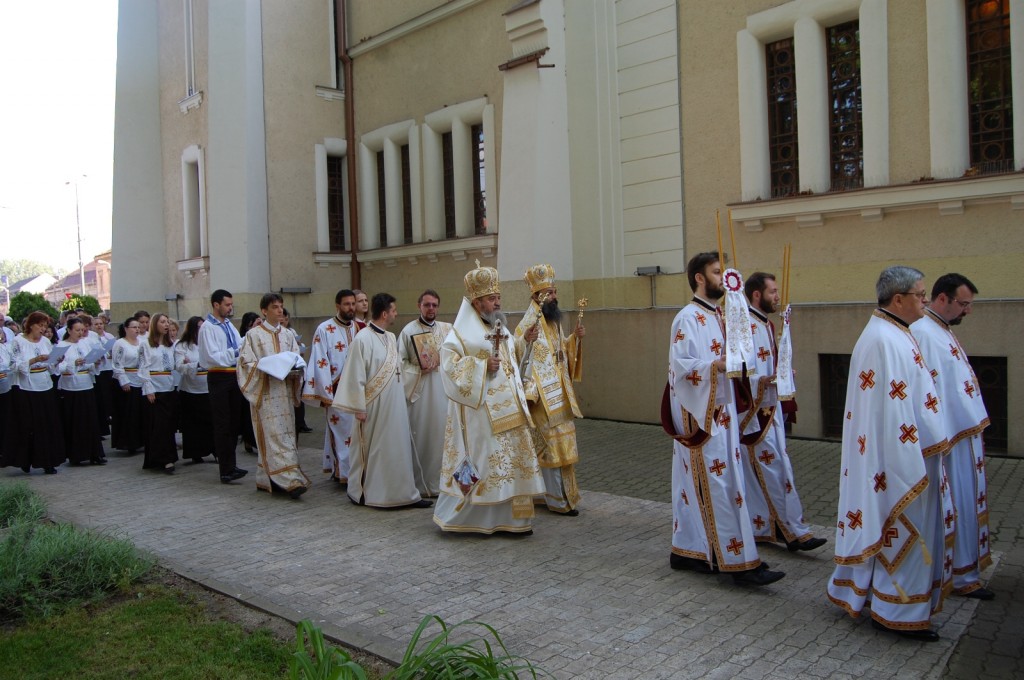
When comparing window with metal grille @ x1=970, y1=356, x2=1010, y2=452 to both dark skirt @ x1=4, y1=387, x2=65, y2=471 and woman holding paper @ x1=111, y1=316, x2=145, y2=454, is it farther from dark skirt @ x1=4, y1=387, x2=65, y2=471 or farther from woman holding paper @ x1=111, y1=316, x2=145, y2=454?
dark skirt @ x1=4, y1=387, x2=65, y2=471

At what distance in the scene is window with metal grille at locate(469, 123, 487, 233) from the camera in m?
15.1

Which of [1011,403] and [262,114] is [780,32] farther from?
[262,114]

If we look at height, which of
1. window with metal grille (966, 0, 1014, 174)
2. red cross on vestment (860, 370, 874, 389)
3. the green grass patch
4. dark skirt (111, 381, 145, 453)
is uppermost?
window with metal grille (966, 0, 1014, 174)

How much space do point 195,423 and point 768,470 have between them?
7639mm

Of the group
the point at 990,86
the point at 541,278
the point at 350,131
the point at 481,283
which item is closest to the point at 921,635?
the point at 481,283

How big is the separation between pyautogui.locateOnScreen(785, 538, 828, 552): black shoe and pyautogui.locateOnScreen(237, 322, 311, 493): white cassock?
15.6ft

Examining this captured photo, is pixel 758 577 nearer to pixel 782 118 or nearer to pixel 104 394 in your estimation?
pixel 782 118

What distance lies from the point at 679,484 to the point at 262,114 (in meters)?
13.9

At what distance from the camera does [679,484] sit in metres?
5.43

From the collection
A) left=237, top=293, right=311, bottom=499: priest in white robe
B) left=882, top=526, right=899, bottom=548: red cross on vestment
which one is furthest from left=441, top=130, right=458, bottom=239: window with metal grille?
left=882, top=526, right=899, bottom=548: red cross on vestment

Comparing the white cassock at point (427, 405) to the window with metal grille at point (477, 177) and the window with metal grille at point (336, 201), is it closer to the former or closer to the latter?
the window with metal grille at point (477, 177)

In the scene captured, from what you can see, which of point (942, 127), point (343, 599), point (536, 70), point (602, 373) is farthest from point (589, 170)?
point (343, 599)

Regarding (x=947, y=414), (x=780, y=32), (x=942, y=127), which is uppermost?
(x=780, y=32)

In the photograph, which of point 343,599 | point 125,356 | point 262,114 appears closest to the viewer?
point 343,599
